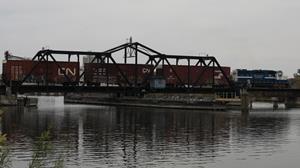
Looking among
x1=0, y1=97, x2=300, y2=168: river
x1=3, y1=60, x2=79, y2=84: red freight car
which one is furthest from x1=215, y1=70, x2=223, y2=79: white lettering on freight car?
x1=0, y1=97, x2=300, y2=168: river

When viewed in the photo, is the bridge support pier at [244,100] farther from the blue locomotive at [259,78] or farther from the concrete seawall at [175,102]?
the blue locomotive at [259,78]

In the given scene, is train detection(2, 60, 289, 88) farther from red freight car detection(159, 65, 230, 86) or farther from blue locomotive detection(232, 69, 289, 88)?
blue locomotive detection(232, 69, 289, 88)

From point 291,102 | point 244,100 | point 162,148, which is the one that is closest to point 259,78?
point 244,100

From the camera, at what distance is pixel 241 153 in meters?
45.3

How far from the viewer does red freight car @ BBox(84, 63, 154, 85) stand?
12312 cm

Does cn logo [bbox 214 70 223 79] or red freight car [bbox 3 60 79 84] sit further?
cn logo [bbox 214 70 223 79]

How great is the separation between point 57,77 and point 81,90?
849 cm

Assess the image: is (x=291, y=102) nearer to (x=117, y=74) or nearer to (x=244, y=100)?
(x=244, y=100)

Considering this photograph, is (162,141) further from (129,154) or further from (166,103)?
(166,103)

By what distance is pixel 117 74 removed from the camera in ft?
420

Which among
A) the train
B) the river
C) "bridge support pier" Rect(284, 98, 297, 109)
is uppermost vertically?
the train

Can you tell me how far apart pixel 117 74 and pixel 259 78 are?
59.4 m

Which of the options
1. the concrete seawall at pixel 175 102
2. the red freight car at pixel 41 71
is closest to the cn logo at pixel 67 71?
the red freight car at pixel 41 71

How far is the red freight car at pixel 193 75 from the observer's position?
134375 millimetres
